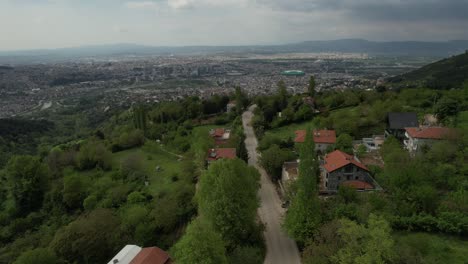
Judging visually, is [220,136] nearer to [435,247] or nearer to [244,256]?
[244,256]

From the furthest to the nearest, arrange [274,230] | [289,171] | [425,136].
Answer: [425,136]
[289,171]
[274,230]

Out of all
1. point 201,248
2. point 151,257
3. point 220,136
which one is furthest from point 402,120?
point 151,257

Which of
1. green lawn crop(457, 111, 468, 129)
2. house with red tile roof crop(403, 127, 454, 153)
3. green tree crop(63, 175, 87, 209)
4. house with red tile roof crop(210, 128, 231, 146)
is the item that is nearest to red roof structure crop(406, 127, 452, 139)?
house with red tile roof crop(403, 127, 454, 153)

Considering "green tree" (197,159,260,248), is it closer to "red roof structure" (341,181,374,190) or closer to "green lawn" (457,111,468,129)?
"red roof structure" (341,181,374,190)

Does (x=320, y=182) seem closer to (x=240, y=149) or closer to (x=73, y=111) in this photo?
(x=240, y=149)

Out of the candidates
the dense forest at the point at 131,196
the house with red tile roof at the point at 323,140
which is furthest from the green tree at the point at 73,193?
the house with red tile roof at the point at 323,140

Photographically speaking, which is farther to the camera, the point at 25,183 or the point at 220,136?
the point at 220,136
